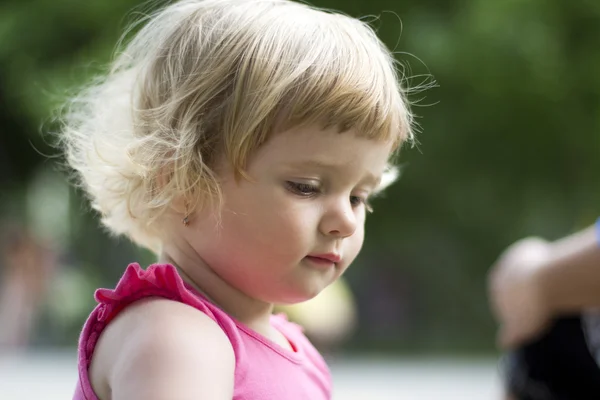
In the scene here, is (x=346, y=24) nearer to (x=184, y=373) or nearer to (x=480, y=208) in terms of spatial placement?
(x=184, y=373)

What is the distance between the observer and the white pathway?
6.38 metres

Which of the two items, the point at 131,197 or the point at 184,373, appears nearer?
the point at 184,373

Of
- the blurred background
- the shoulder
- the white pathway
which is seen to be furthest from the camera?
the blurred background

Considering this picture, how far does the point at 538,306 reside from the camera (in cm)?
213

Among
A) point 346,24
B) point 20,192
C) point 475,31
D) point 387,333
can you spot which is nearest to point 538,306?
point 346,24

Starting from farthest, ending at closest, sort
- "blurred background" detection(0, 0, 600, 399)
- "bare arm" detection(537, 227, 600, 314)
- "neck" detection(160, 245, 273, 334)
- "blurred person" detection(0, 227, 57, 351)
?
"blurred person" detection(0, 227, 57, 351) < "blurred background" detection(0, 0, 600, 399) < "bare arm" detection(537, 227, 600, 314) < "neck" detection(160, 245, 273, 334)

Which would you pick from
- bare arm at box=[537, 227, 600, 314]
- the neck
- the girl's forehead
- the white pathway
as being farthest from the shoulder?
the white pathway

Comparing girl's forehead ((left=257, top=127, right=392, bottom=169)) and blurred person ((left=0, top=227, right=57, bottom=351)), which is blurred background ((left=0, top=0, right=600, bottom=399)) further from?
girl's forehead ((left=257, top=127, right=392, bottom=169))

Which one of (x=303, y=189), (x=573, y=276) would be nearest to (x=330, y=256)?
(x=303, y=189)

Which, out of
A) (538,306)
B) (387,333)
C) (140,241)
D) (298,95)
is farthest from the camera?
(387,333)

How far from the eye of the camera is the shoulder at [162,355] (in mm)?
1061

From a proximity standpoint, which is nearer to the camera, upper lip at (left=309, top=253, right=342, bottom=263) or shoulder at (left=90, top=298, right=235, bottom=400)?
shoulder at (left=90, top=298, right=235, bottom=400)

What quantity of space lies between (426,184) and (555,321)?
8069mm

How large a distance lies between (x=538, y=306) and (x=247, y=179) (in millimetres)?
1130
